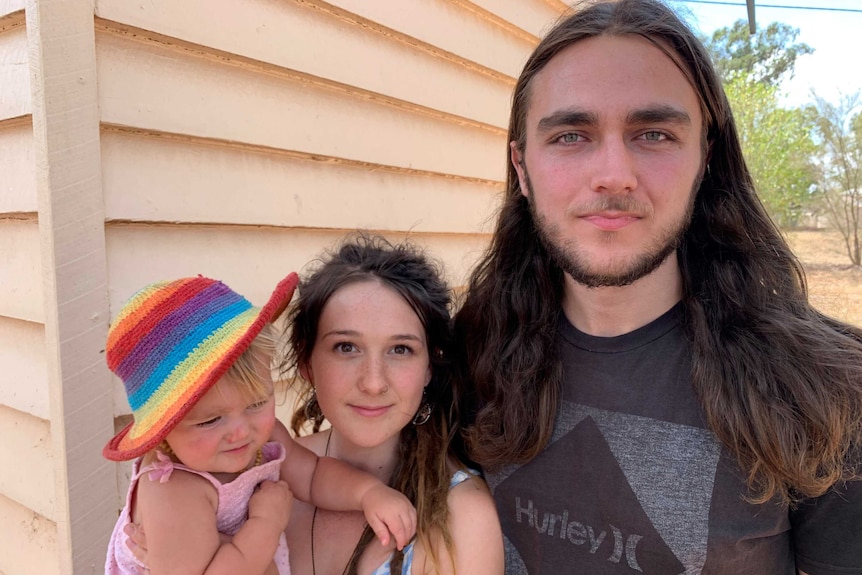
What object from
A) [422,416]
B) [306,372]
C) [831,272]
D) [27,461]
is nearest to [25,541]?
[27,461]

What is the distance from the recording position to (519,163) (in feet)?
6.39

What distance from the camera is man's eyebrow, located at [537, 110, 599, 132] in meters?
1.60

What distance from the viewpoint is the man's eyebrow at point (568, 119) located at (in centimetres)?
160

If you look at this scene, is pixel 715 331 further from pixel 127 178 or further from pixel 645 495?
pixel 127 178

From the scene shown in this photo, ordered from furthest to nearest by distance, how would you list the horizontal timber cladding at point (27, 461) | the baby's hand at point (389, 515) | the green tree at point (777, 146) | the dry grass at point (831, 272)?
the green tree at point (777, 146) < the dry grass at point (831, 272) < the horizontal timber cladding at point (27, 461) < the baby's hand at point (389, 515)

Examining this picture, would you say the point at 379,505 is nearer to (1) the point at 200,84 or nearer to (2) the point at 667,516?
(2) the point at 667,516

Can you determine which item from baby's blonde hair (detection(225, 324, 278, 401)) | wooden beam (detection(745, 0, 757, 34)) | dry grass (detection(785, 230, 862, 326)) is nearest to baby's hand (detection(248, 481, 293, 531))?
baby's blonde hair (detection(225, 324, 278, 401))

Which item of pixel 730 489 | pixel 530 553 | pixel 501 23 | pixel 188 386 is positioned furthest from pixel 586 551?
pixel 501 23

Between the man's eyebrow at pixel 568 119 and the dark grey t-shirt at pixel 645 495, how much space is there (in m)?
0.55

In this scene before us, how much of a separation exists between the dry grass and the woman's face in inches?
318

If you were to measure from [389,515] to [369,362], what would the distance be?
0.36 metres

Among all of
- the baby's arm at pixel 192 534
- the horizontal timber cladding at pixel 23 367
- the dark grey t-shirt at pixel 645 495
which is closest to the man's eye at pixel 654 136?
the dark grey t-shirt at pixel 645 495

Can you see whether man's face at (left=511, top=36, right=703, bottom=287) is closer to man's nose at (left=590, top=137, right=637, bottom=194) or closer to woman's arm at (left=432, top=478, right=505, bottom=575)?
man's nose at (left=590, top=137, right=637, bottom=194)

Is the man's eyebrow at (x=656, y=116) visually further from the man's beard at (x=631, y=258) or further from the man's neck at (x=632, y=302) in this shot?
the man's neck at (x=632, y=302)
